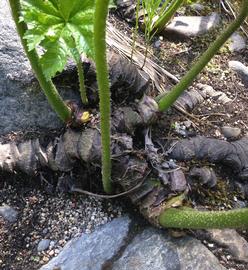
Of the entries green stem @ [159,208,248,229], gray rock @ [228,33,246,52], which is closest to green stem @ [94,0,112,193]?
green stem @ [159,208,248,229]

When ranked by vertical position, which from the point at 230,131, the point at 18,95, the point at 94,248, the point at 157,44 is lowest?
the point at 94,248

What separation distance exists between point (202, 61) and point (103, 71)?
473 mm

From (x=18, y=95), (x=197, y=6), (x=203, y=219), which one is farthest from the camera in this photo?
(x=197, y=6)

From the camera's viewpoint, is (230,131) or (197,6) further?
(197,6)

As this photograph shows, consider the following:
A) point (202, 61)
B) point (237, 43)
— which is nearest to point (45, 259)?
point (202, 61)

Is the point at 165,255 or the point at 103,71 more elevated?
the point at 103,71

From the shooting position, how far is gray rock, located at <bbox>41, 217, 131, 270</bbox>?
1.53 m

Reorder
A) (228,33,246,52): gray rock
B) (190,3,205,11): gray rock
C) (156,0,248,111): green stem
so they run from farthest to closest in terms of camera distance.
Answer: (190,3,205,11): gray rock, (228,33,246,52): gray rock, (156,0,248,111): green stem

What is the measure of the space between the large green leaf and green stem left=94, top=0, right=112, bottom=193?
152 millimetres

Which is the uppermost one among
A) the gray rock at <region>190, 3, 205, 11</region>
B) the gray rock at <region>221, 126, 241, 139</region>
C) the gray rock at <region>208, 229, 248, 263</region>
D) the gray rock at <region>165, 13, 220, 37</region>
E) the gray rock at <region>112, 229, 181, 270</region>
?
the gray rock at <region>190, 3, 205, 11</region>

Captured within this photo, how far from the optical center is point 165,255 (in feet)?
4.96

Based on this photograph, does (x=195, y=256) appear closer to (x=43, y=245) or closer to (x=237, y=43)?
(x=43, y=245)

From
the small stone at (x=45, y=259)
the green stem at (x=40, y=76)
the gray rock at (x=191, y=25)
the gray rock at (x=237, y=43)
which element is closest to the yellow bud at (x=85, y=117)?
the green stem at (x=40, y=76)

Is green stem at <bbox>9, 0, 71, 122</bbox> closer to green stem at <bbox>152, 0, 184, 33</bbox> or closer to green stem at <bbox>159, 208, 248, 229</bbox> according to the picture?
green stem at <bbox>159, 208, 248, 229</bbox>
